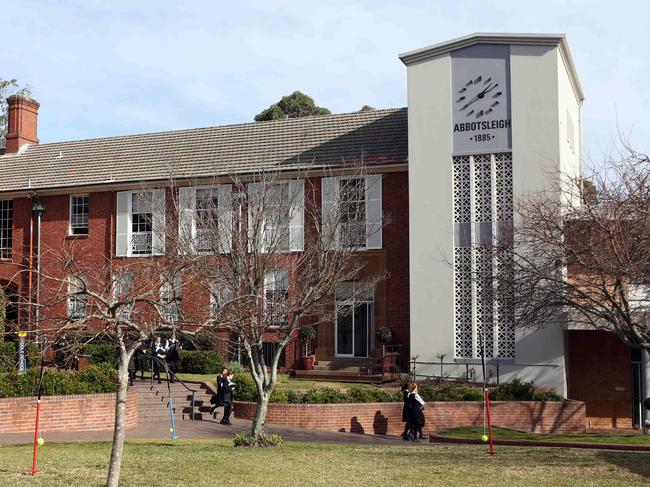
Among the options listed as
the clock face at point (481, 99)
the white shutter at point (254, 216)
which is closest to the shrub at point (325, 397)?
the white shutter at point (254, 216)

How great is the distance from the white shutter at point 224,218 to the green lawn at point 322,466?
5.75 meters

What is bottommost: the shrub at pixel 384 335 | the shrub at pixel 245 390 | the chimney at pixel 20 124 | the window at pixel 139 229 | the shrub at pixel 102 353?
the shrub at pixel 245 390

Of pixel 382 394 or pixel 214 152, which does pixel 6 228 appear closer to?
pixel 214 152

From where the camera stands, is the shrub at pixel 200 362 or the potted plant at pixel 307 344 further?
the potted plant at pixel 307 344

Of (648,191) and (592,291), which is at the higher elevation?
(648,191)

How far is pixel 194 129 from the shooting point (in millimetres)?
35031

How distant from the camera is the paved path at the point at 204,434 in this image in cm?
1834

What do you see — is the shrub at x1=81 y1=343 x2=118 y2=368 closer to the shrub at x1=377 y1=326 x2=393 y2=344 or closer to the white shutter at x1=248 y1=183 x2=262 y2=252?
the white shutter at x1=248 y1=183 x2=262 y2=252

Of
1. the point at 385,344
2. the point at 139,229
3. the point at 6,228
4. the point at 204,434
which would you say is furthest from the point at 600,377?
the point at 6,228

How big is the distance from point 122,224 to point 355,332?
10082mm

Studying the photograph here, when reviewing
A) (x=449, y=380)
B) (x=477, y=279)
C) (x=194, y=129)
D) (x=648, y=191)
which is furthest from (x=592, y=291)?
(x=194, y=129)

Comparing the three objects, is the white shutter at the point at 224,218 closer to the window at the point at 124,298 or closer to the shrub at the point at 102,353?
the window at the point at 124,298

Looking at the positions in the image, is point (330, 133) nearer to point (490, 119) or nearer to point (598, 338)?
point (490, 119)

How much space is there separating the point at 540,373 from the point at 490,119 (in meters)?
7.85
